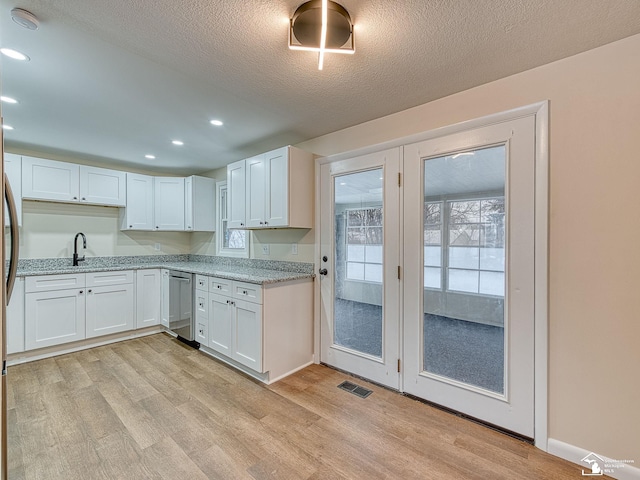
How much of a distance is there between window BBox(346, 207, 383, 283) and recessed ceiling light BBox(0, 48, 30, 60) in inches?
97.5

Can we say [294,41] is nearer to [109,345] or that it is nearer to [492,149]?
[492,149]

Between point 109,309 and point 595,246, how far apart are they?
15.5 feet

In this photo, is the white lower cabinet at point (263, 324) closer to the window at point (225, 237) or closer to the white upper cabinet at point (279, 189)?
the white upper cabinet at point (279, 189)

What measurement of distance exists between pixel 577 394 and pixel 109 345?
4.54m

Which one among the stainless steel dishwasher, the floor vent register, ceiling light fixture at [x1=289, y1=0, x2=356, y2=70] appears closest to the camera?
ceiling light fixture at [x1=289, y1=0, x2=356, y2=70]

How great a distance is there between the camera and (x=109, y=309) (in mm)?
3643

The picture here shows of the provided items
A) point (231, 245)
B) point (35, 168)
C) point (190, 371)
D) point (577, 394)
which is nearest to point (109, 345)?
point (190, 371)

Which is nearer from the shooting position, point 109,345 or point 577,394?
point 577,394

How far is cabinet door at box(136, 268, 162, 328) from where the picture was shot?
3.90 m

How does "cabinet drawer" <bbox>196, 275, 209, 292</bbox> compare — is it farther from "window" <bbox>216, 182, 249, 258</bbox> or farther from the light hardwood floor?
the light hardwood floor

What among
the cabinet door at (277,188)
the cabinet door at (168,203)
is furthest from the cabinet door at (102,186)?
the cabinet door at (277,188)

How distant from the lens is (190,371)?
9.41ft

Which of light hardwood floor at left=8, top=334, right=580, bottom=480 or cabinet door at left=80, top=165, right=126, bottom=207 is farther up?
cabinet door at left=80, top=165, right=126, bottom=207

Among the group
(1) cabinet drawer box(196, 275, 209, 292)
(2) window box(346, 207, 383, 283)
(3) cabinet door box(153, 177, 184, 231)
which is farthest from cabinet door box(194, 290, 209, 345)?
(2) window box(346, 207, 383, 283)
